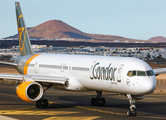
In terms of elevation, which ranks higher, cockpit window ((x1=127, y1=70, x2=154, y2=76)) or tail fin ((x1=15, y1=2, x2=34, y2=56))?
tail fin ((x1=15, y1=2, x2=34, y2=56))

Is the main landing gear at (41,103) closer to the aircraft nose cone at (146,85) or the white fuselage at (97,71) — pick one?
the white fuselage at (97,71)

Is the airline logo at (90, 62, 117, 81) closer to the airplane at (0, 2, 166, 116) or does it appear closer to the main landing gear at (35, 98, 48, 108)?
the airplane at (0, 2, 166, 116)

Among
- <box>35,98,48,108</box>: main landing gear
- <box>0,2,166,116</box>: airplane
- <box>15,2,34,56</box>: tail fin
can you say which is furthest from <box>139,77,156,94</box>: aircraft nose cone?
<box>15,2,34,56</box>: tail fin

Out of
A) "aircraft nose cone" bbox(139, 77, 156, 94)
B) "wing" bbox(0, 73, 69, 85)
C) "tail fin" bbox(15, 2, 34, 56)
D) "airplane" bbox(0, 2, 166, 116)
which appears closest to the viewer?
"aircraft nose cone" bbox(139, 77, 156, 94)

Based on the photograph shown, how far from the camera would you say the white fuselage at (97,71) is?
24.5 m

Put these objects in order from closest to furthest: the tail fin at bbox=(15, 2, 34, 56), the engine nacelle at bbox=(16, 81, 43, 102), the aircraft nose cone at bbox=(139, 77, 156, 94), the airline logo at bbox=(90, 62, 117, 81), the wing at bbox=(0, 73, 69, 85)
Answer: the aircraft nose cone at bbox=(139, 77, 156, 94)
the airline logo at bbox=(90, 62, 117, 81)
the engine nacelle at bbox=(16, 81, 43, 102)
the wing at bbox=(0, 73, 69, 85)
the tail fin at bbox=(15, 2, 34, 56)

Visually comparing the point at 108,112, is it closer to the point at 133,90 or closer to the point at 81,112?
the point at 81,112

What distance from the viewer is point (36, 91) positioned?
92.2 feet

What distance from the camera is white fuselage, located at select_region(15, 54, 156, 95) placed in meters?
24.5

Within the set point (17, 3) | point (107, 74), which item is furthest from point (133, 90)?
point (17, 3)

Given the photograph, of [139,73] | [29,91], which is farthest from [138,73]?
[29,91]

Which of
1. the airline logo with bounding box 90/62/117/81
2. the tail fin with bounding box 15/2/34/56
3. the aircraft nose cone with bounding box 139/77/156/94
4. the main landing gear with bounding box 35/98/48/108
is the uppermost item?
the tail fin with bounding box 15/2/34/56

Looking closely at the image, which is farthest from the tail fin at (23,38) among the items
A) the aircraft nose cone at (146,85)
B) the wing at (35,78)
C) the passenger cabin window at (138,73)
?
the aircraft nose cone at (146,85)

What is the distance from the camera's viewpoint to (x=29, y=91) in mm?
27719
